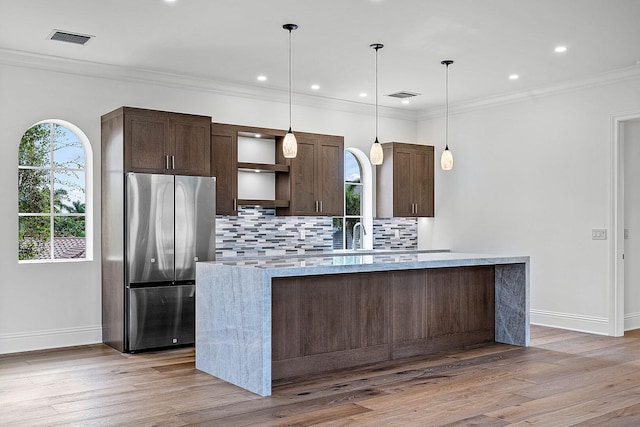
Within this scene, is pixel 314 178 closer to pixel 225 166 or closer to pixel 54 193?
pixel 225 166

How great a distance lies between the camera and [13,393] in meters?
4.38

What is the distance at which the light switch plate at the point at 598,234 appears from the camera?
675 cm

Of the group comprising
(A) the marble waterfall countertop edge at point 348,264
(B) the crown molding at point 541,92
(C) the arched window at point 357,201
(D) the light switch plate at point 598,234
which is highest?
(B) the crown molding at point 541,92

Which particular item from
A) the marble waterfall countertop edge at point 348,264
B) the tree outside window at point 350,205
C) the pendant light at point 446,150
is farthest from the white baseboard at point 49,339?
the pendant light at point 446,150

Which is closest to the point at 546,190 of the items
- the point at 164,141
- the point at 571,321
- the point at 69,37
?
the point at 571,321

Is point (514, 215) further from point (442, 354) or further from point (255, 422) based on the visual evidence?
point (255, 422)

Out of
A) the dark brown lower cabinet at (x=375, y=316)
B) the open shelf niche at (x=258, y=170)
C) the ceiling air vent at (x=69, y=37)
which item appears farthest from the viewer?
the open shelf niche at (x=258, y=170)

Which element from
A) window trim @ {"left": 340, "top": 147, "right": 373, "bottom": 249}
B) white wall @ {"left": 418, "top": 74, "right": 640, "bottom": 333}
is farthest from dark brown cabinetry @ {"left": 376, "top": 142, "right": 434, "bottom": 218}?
white wall @ {"left": 418, "top": 74, "right": 640, "bottom": 333}

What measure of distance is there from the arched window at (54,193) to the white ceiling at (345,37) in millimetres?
836

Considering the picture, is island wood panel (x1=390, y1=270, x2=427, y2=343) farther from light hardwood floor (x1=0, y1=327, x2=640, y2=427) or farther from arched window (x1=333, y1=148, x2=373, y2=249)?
arched window (x1=333, y1=148, x2=373, y2=249)

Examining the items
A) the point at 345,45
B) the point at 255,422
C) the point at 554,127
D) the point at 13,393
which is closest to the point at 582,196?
the point at 554,127

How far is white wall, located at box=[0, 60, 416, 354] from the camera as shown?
5805 mm

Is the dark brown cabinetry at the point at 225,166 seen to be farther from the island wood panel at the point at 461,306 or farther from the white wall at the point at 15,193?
the island wood panel at the point at 461,306

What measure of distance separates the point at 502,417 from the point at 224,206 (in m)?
3.93
